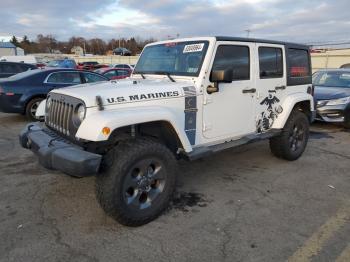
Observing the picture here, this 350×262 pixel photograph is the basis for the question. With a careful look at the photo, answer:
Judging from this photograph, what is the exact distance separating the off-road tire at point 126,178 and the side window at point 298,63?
9.96 feet

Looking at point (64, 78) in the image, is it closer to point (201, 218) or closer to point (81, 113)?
point (81, 113)

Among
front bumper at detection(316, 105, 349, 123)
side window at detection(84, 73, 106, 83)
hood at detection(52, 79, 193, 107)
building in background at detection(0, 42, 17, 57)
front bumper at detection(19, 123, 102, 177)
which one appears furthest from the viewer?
building in background at detection(0, 42, 17, 57)

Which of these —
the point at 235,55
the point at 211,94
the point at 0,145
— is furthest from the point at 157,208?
the point at 0,145

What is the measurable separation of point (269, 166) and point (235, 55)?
6.64ft

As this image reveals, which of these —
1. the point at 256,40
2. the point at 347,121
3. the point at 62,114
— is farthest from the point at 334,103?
the point at 62,114

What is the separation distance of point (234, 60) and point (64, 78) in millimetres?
6408

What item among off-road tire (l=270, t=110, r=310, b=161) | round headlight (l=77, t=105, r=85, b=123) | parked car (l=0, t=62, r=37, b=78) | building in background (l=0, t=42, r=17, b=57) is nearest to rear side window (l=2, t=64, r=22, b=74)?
parked car (l=0, t=62, r=37, b=78)

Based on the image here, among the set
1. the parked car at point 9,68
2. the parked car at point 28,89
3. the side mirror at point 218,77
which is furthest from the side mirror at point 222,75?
the parked car at point 9,68

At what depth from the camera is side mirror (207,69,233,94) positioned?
156 inches

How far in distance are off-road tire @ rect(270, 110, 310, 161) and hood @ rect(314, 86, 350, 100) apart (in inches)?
123

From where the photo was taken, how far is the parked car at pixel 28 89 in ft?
28.6

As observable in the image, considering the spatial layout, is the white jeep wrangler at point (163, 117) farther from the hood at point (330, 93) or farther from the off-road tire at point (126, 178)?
the hood at point (330, 93)

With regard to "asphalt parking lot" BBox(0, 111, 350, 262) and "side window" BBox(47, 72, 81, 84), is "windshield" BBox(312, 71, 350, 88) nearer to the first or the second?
"asphalt parking lot" BBox(0, 111, 350, 262)

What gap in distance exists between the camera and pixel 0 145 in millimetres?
6617
